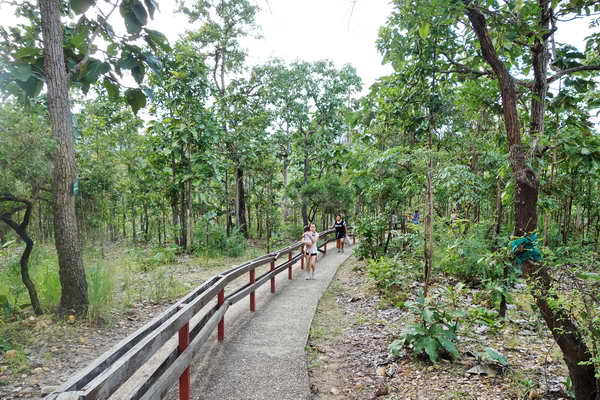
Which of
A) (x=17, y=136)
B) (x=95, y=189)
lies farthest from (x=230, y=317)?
(x=95, y=189)

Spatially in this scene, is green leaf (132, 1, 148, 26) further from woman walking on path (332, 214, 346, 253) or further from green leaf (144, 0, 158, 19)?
woman walking on path (332, 214, 346, 253)

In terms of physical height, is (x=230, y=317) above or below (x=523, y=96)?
below

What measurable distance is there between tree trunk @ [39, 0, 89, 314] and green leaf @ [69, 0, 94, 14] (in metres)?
3.67

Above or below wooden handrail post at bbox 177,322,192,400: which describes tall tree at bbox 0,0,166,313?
above

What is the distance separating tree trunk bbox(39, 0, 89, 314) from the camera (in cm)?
559

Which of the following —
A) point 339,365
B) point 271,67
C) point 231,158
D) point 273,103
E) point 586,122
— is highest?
point 271,67

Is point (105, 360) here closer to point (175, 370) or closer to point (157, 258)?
point (175, 370)

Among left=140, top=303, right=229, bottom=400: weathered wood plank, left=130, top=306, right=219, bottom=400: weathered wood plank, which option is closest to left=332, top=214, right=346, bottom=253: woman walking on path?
left=140, top=303, right=229, bottom=400: weathered wood plank

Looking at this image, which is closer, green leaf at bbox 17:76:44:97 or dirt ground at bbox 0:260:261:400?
green leaf at bbox 17:76:44:97

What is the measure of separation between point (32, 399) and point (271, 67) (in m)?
18.9

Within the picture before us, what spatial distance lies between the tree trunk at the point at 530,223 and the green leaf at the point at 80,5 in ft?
11.4

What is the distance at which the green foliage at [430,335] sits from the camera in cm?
442

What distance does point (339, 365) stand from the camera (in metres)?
4.96

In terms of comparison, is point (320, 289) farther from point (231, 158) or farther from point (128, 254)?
point (231, 158)
